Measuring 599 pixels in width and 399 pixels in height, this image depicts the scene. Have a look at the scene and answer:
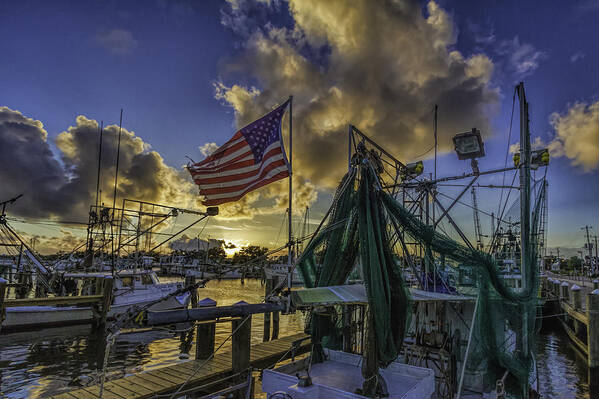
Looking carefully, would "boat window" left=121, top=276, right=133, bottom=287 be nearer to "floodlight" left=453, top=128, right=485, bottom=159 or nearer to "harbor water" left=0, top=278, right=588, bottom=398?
"harbor water" left=0, top=278, right=588, bottom=398

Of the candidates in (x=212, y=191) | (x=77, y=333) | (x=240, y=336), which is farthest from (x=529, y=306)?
(x=77, y=333)

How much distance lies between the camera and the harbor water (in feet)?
47.3

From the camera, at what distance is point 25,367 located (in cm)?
1606

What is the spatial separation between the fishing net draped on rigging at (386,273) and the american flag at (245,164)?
6.80 ft

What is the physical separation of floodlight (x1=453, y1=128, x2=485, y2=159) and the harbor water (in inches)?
467

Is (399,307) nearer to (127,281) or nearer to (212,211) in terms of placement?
(212,211)

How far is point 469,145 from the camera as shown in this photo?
43.0 feet

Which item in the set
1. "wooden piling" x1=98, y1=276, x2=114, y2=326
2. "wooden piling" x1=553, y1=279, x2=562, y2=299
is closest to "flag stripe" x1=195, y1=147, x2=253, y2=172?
"wooden piling" x1=98, y1=276, x2=114, y2=326

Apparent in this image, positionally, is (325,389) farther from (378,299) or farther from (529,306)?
(529,306)

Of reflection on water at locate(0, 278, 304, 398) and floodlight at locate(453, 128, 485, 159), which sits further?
reflection on water at locate(0, 278, 304, 398)

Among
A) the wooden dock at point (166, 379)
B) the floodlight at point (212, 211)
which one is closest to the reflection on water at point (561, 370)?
the wooden dock at point (166, 379)

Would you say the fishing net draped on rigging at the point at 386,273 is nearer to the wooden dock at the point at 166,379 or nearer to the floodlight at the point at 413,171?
the wooden dock at the point at 166,379

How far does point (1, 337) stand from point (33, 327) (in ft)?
5.30

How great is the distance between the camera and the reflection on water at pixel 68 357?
14141mm
